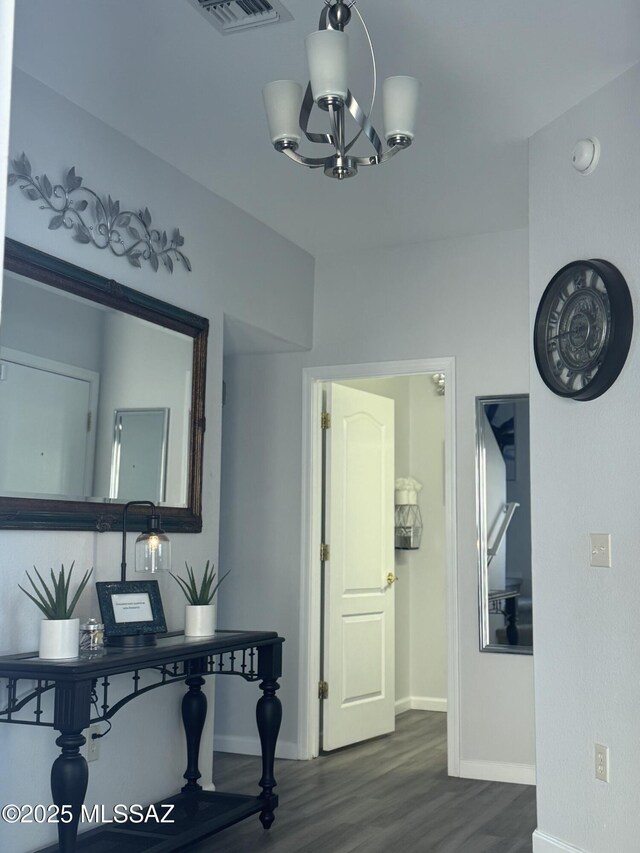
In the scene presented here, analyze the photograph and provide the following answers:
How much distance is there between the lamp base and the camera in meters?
3.18

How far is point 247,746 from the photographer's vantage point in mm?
5098

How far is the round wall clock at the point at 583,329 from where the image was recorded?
3.08m

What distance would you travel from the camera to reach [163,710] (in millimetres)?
3883

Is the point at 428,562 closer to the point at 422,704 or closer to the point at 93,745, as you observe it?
the point at 422,704

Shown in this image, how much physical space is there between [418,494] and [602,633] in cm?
369

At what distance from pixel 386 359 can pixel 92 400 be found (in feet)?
6.85

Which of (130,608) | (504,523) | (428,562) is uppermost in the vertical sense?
(504,523)

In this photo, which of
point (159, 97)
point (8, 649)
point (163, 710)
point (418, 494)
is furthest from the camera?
point (418, 494)

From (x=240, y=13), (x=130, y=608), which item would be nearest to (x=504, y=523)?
(x=130, y=608)

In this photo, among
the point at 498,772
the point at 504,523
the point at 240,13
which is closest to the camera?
the point at 240,13

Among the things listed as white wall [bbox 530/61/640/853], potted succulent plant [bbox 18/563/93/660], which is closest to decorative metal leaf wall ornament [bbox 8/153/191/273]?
potted succulent plant [bbox 18/563/93/660]

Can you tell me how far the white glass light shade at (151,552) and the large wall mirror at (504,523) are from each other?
1.90m

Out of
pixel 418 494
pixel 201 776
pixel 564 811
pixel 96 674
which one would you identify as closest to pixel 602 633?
pixel 564 811

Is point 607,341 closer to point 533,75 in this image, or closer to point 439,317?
point 533,75
